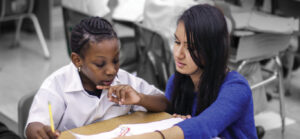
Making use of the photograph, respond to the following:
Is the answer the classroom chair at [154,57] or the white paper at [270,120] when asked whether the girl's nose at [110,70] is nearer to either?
the classroom chair at [154,57]

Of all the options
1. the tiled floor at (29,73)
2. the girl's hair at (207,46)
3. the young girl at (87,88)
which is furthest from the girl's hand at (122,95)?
the tiled floor at (29,73)

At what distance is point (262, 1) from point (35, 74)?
6.82 ft

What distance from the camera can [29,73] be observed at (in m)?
3.63

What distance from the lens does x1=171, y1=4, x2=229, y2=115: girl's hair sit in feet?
3.99

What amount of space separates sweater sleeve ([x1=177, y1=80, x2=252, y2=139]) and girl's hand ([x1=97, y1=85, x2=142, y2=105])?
19cm

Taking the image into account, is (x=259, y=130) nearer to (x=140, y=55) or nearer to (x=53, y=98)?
(x=140, y=55)

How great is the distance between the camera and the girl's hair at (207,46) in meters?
1.22

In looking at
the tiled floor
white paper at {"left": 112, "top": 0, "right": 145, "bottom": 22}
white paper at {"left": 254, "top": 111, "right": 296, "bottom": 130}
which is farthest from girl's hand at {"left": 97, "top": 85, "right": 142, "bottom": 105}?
white paper at {"left": 254, "top": 111, "right": 296, "bottom": 130}

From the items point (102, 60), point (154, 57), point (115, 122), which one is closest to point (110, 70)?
point (102, 60)

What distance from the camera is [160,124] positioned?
3.79 feet

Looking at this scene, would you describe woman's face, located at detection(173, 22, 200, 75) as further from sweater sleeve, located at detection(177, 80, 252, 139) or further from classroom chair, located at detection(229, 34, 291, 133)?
classroom chair, located at detection(229, 34, 291, 133)

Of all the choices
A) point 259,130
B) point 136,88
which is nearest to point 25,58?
point 259,130

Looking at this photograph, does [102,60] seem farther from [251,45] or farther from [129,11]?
[129,11]

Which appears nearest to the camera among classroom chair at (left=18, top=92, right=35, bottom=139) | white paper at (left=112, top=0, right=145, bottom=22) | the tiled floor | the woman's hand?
the woman's hand
